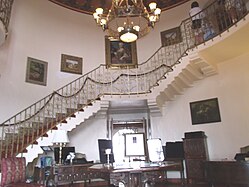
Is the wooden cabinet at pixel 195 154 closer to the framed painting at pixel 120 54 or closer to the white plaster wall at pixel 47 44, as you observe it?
the framed painting at pixel 120 54

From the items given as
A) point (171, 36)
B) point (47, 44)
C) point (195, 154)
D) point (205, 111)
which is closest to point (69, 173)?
point (195, 154)

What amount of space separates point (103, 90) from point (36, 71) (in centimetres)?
259

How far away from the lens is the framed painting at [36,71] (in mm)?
7895

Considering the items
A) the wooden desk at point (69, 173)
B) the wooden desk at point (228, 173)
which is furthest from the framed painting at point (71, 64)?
the wooden desk at point (228, 173)

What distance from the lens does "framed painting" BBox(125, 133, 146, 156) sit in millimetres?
3342

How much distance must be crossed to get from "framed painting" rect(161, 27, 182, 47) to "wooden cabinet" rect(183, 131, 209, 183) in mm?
4095

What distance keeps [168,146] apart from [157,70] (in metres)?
3.17

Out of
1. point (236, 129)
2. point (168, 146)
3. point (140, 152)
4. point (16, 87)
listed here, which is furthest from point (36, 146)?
point (236, 129)

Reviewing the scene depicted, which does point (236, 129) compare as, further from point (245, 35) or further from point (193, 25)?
point (193, 25)

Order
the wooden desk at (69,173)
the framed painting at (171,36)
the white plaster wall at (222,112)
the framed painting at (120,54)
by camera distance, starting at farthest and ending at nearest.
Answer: the framed painting at (120,54)
the framed painting at (171,36)
the white plaster wall at (222,112)
the wooden desk at (69,173)

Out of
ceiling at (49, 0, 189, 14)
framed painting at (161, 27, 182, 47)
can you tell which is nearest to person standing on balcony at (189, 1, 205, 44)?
framed painting at (161, 27, 182, 47)

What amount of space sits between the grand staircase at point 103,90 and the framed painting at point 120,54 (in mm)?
269

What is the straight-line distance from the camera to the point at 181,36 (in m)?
9.19

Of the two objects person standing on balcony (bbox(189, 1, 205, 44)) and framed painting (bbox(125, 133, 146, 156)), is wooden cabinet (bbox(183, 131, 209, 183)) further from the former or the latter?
framed painting (bbox(125, 133, 146, 156))
